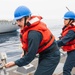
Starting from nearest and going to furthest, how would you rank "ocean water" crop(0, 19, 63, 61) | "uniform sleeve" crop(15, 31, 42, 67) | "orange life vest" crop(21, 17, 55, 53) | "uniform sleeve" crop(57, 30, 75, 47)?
"uniform sleeve" crop(15, 31, 42, 67) → "orange life vest" crop(21, 17, 55, 53) → "uniform sleeve" crop(57, 30, 75, 47) → "ocean water" crop(0, 19, 63, 61)

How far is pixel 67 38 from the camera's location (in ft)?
19.2

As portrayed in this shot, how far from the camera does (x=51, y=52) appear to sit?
15.6ft

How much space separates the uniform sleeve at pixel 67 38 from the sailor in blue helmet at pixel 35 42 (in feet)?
3.38

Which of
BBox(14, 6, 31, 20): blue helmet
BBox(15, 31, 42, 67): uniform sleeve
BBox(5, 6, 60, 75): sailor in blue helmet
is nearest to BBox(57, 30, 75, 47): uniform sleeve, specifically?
BBox(5, 6, 60, 75): sailor in blue helmet

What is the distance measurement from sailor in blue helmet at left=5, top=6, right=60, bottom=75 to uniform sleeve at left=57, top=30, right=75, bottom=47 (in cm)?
103

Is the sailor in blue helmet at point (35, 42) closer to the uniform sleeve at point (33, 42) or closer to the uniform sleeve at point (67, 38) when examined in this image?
the uniform sleeve at point (33, 42)

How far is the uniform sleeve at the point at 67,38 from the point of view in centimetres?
583

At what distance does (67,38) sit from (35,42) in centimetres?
163

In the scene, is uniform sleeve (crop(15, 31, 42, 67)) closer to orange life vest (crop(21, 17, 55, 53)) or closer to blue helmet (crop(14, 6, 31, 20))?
orange life vest (crop(21, 17, 55, 53))

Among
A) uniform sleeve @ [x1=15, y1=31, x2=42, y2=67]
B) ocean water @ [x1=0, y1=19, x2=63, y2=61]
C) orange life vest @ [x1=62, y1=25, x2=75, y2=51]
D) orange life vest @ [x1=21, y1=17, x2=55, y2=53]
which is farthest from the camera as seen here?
ocean water @ [x1=0, y1=19, x2=63, y2=61]

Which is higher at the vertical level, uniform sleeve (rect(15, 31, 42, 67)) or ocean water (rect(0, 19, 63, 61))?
uniform sleeve (rect(15, 31, 42, 67))

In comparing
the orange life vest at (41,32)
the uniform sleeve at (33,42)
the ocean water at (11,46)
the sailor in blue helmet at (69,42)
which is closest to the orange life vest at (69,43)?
the sailor in blue helmet at (69,42)

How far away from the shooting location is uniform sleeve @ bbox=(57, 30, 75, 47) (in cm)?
583

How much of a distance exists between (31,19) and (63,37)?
5.19 feet
